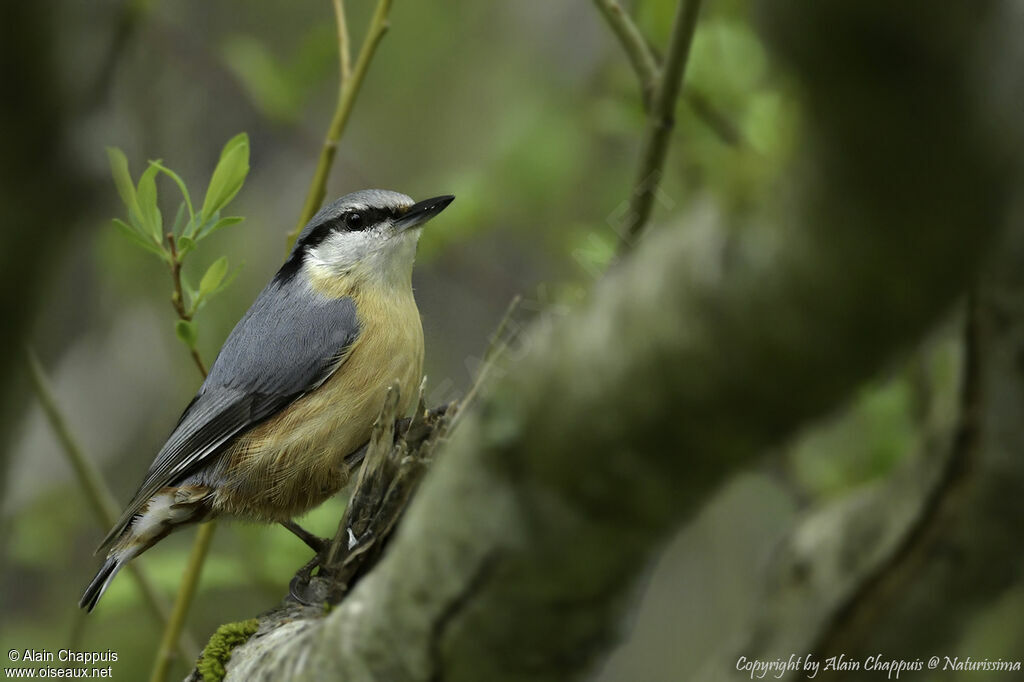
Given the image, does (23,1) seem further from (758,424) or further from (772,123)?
(758,424)

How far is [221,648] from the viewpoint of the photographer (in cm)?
244

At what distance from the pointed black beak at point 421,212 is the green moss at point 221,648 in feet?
5.36

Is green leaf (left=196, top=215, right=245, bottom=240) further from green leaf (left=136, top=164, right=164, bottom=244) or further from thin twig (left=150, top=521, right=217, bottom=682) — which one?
thin twig (left=150, top=521, right=217, bottom=682)

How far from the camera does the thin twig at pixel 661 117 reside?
2.36 metres

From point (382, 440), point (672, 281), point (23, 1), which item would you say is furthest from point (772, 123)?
point (23, 1)

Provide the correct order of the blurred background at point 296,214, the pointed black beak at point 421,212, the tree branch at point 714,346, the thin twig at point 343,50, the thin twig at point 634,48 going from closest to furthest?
the tree branch at point 714,346
the thin twig at point 634,48
the blurred background at point 296,214
the thin twig at point 343,50
the pointed black beak at point 421,212

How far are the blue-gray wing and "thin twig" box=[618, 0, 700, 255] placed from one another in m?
1.29

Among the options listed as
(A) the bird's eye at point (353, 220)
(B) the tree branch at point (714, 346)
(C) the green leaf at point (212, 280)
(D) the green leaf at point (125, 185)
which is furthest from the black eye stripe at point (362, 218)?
(B) the tree branch at point (714, 346)

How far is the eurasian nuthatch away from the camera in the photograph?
125 inches

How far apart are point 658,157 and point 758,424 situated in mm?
1630

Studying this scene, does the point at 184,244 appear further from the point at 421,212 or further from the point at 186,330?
the point at 421,212

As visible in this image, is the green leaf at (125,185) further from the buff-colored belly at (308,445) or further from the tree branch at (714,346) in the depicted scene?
the tree branch at (714,346)

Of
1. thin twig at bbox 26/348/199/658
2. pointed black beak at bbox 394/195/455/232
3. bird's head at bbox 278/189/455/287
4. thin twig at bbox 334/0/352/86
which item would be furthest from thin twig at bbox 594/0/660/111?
thin twig at bbox 26/348/199/658

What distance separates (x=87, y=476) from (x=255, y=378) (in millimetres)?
713
